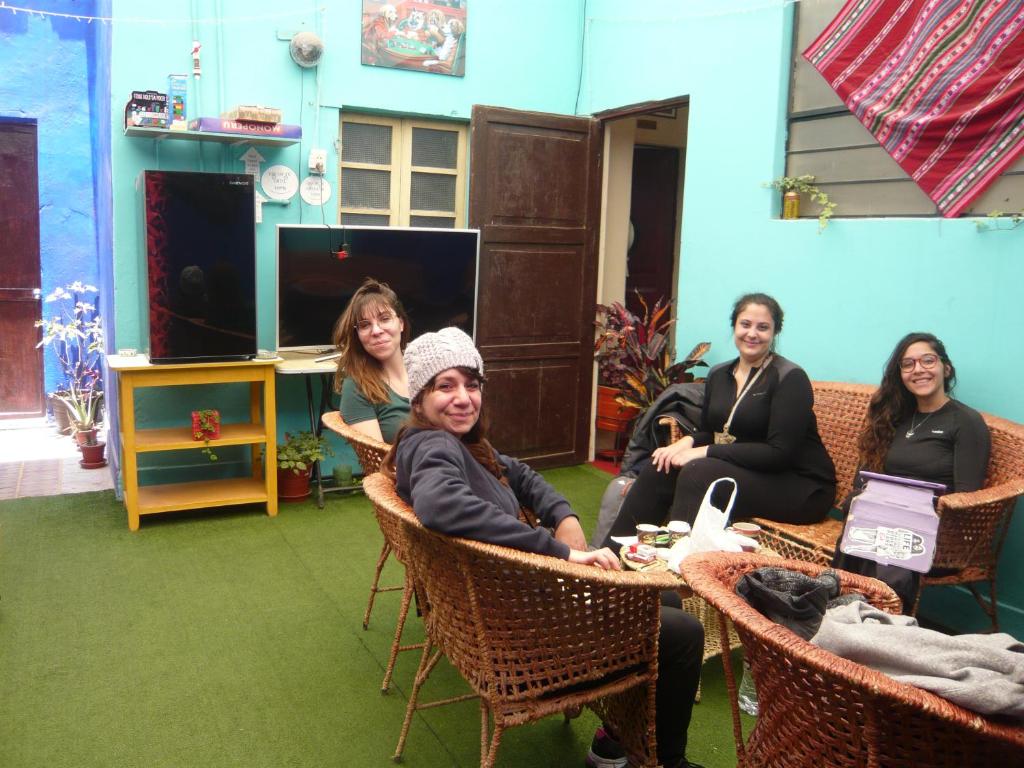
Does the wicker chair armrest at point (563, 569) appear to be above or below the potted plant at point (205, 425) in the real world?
above

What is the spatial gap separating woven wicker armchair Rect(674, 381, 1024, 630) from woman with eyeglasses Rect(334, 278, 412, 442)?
1.41 meters

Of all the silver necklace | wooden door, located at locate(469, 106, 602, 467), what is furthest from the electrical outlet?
the silver necklace

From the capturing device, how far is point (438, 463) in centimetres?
195

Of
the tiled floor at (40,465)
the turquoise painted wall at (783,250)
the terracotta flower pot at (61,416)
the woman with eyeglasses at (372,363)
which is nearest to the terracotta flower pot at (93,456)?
the tiled floor at (40,465)

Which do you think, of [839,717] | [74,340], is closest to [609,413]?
[74,340]

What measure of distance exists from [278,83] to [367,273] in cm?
108

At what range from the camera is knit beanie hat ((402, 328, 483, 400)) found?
2.09m

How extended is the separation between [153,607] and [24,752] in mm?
945

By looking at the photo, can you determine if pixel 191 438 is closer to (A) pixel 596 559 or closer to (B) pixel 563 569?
(A) pixel 596 559

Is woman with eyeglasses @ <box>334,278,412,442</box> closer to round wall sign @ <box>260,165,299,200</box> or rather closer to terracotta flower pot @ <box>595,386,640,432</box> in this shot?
round wall sign @ <box>260,165,299,200</box>

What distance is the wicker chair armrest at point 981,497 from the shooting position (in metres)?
2.70

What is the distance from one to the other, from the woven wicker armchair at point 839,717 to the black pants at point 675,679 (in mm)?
347

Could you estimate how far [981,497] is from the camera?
9.04ft

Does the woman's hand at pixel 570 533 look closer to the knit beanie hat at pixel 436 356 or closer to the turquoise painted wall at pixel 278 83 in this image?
the knit beanie hat at pixel 436 356
